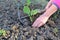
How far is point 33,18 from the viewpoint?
209 centimetres

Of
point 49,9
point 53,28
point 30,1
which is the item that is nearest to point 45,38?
point 53,28

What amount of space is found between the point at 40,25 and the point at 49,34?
13 centimetres

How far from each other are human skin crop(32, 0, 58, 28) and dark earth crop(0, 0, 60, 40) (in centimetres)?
5

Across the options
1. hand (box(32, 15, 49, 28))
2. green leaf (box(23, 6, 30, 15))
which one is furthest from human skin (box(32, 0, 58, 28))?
green leaf (box(23, 6, 30, 15))

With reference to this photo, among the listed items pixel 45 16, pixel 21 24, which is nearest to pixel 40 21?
pixel 45 16

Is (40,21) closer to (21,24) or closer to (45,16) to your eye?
(45,16)

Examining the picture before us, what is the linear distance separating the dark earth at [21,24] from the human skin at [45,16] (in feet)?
0.16

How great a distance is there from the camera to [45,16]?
2066 millimetres

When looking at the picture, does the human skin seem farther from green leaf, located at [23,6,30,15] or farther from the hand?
green leaf, located at [23,6,30,15]

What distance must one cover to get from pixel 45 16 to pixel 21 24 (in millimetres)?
257

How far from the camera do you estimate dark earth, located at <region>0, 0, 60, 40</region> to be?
1.93 m

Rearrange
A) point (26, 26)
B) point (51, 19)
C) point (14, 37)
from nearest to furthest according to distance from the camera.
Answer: point (14, 37) → point (26, 26) → point (51, 19)

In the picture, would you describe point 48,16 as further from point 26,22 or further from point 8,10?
point 8,10

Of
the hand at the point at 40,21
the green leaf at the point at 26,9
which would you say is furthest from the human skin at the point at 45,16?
the green leaf at the point at 26,9
